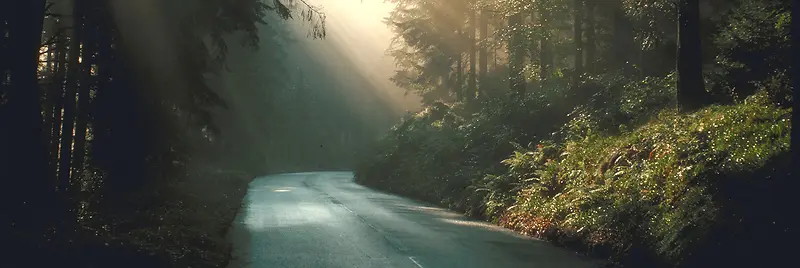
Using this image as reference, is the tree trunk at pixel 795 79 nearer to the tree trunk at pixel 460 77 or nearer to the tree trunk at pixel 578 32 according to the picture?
the tree trunk at pixel 578 32

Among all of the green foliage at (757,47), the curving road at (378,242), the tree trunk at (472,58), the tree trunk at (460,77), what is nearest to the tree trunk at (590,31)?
the curving road at (378,242)

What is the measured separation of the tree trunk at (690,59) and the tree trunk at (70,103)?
12870 mm

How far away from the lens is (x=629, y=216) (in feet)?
41.6

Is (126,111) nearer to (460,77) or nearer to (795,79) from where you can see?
(795,79)

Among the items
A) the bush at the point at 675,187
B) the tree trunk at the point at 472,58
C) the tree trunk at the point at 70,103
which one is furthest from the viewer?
the tree trunk at the point at 472,58

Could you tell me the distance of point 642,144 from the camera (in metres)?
15.6

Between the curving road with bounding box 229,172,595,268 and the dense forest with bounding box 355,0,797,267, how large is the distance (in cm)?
106

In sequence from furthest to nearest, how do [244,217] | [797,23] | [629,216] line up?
[244,217]
[629,216]
[797,23]

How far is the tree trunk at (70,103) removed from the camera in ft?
47.7

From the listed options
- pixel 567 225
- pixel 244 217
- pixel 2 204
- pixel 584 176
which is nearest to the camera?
pixel 2 204

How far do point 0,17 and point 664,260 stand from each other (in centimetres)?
1048

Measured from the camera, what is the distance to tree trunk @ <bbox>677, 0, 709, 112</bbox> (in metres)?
16.4

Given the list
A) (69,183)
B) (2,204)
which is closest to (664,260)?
(2,204)

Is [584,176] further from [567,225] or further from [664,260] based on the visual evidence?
[664,260]
